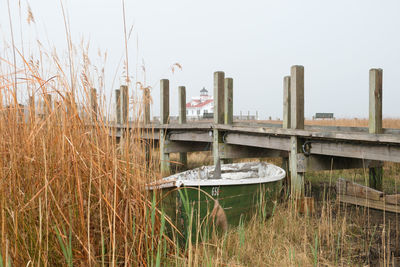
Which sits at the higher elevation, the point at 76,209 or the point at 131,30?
the point at 131,30

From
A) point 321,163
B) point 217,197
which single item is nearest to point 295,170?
point 321,163

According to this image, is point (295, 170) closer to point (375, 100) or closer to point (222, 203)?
point (375, 100)

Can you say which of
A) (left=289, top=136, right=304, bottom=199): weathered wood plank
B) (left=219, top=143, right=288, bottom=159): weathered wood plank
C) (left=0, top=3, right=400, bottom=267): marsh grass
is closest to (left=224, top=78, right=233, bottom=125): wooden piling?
(left=219, top=143, right=288, bottom=159): weathered wood plank

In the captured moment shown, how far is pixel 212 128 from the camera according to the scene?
25.6 ft

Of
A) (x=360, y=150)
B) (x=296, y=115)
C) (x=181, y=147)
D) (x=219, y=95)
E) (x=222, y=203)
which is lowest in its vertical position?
(x=222, y=203)

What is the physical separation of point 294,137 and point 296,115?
358mm

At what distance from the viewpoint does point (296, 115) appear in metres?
5.89

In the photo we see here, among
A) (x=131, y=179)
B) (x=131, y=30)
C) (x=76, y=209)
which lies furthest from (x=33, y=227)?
(x=131, y=30)

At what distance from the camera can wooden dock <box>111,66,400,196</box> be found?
5000 mm

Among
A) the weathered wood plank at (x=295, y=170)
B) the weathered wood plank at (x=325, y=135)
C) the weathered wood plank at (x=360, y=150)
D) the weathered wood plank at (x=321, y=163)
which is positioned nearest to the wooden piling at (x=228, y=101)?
the weathered wood plank at (x=325, y=135)

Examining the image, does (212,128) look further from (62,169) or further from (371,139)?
(62,169)

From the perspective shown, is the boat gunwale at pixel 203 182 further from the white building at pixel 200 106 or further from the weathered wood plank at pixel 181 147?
the white building at pixel 200 106

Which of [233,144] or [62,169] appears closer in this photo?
[62,169]

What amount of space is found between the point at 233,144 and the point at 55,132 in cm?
540
